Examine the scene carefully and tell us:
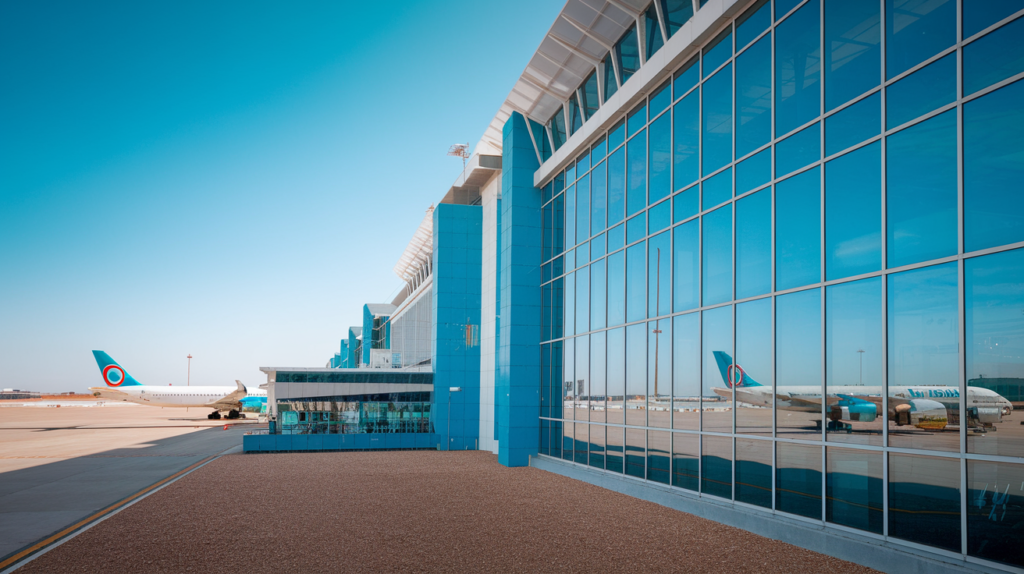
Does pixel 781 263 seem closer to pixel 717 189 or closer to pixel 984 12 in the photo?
pixel 717 189

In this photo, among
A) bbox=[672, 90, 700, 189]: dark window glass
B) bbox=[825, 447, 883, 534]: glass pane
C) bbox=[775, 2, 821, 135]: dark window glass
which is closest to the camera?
bbox=[825, 447, 883, 534]: glass pane

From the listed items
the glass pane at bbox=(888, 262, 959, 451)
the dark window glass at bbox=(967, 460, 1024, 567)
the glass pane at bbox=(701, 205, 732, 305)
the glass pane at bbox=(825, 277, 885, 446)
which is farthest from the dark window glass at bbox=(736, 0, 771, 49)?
the dark window glass at bbox=(967, 460, 1024, 567)

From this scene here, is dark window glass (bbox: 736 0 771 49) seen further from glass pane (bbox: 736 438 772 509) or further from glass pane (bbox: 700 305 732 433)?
glass pane (bbox: 736 438 772 509)

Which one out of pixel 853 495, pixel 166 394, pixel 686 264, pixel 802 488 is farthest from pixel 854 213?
pixel 166 394

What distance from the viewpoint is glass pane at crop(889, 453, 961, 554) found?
33.5ft

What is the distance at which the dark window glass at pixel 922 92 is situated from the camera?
9.27m

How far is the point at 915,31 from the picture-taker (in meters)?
9.76

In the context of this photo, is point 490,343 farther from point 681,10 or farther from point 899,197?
point 899,197

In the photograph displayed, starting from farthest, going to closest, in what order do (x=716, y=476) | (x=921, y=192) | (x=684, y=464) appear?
(x=684, y=464), (x=716, y=476), (x=921, y=192)

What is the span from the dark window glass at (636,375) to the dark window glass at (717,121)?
4.60 m

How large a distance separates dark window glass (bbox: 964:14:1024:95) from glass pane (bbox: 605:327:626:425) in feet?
35.3

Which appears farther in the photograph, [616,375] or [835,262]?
[616,375]

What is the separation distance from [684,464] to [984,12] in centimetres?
1286

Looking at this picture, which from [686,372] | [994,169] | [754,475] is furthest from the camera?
[754,475]
